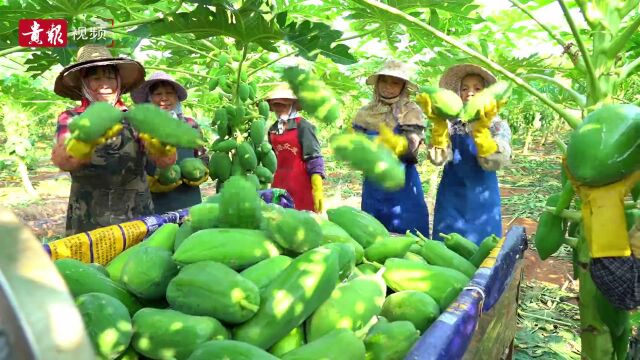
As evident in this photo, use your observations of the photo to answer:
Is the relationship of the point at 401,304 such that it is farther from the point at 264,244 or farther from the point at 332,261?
the point at 264,244

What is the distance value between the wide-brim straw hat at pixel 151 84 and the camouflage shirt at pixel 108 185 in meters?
0.75

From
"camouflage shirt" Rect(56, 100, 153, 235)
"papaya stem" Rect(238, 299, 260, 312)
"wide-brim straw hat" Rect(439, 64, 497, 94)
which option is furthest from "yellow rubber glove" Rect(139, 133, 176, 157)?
"wide-brim straw hat" Rect(439, 64, 497, 94)

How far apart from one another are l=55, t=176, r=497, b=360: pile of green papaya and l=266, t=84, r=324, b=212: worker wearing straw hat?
79.5 inches

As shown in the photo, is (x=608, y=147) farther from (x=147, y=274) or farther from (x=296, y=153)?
(x=296, y=153)

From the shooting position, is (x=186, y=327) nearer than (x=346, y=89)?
Yes

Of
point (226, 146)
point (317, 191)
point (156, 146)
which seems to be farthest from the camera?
point (317, 191)

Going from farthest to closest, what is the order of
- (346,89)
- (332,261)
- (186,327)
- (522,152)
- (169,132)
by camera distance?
1. (522,152)
2. (346,89)
3. (169,132)
4. (332,261)
5. (186,327)

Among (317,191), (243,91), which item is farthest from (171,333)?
(317,191)

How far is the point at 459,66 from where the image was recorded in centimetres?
259

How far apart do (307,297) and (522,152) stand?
1433 cm

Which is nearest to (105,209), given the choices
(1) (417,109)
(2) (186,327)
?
(2) (186,327)

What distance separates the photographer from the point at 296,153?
3545 mm

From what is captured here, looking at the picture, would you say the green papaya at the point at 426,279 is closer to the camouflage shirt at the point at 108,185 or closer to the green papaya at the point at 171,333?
the green papaya at the point at 171,333

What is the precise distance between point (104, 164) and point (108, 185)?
0.35 feet
